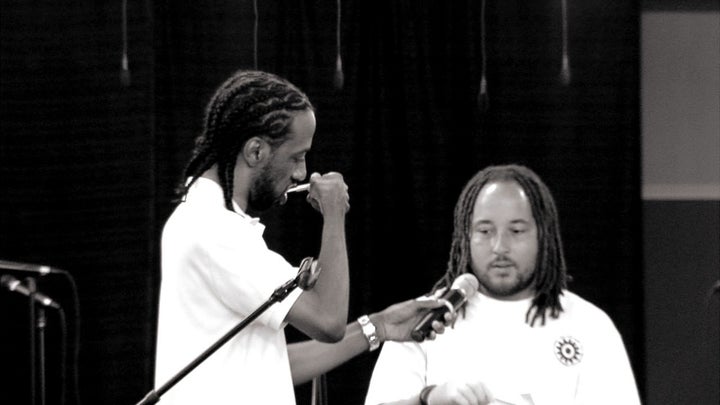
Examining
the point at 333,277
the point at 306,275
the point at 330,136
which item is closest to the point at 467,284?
the point at 333,277

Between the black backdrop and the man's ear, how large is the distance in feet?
6.44

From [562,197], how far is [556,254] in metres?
1.24

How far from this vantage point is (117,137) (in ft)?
14.9

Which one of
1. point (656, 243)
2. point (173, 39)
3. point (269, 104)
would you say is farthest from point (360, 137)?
point (269, 104)

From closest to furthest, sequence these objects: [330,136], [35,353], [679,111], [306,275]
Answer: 1. [306,275]
2. [35,353]
3. [330,136]
4. [679,111]

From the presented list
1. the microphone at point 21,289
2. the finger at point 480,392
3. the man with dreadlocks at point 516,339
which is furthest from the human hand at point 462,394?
the microphone at point 21,289

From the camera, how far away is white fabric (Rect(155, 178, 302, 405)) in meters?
2.49

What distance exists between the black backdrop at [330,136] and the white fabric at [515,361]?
1.23m

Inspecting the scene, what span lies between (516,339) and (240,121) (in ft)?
3.99

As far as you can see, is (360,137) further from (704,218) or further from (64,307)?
(704,218)

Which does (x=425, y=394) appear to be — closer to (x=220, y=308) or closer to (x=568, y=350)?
(x=568, y=350)

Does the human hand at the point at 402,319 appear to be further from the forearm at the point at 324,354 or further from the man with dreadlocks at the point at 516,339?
the man with dreadlocks at the point at 516,339

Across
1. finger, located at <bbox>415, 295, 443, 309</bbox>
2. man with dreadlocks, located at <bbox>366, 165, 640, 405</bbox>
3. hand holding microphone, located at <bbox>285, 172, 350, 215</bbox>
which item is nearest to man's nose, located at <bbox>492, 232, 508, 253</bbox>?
man with dreadlocks, located at <bbox>366, 165, 640, 405</bbox>

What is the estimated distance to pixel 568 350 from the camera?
3.41m
